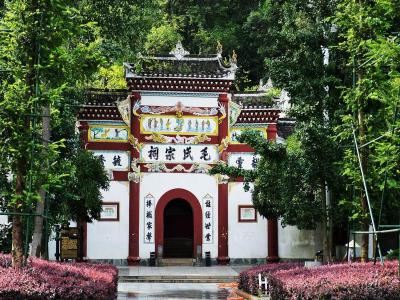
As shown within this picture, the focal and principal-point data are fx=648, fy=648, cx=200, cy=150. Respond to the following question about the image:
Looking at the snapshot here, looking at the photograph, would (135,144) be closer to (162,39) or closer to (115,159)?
(115,159)

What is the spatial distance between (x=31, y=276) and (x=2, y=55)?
3.71 m

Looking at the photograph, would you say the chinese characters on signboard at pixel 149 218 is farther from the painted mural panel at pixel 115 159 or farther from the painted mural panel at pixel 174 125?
the painted mural panel at pixel 174 125

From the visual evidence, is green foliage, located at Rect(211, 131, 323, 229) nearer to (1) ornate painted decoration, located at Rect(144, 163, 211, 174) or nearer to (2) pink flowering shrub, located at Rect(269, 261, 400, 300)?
(2) pink flowering shrub, located at Rect(269, 261, 400, 300)

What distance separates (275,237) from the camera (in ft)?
81.3

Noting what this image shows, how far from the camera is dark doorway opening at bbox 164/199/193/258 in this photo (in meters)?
26.3

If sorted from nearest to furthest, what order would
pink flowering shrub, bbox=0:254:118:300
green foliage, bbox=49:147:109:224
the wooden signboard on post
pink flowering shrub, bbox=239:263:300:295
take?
pink flowering shrub, bbox=0:254:118:300, pink flowering shrub, bbox=239:263:300:295, green foliage, bbox=49:147:109:224, the wooden signboard on post

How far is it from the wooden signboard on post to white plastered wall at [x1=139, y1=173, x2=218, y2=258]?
3050mm

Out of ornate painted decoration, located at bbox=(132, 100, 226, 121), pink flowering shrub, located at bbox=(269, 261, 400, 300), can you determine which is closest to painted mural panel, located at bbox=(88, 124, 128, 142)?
ornate painted decoration, located at bbox=(132, 100, 226, 121)

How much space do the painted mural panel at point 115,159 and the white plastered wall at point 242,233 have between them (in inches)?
161

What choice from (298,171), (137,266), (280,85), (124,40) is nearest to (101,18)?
(124,40)

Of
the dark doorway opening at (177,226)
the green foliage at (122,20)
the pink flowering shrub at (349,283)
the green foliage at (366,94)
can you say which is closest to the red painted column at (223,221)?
the dark doorway opening at (177,226)

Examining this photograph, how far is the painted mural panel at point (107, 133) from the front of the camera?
79.6 ft

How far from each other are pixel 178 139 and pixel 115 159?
2.50m

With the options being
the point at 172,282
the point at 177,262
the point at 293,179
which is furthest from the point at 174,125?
the point at 293,179
